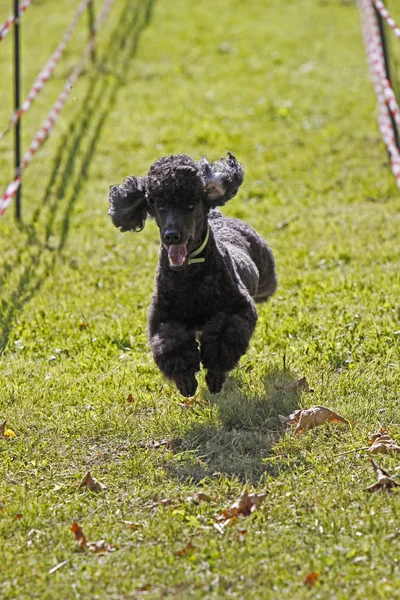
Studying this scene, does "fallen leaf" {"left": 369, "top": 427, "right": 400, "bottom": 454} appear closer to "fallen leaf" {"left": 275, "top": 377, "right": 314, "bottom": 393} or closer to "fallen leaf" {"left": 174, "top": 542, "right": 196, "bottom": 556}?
"fallen leaf" {"left": 275, "top": 377, "right": 314, "bottom": 393}

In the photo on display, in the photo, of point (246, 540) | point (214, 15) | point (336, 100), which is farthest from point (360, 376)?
point (214, 15)

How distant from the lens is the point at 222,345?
568 centimetres

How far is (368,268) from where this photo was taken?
8523mm

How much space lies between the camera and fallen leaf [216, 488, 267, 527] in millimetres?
4418

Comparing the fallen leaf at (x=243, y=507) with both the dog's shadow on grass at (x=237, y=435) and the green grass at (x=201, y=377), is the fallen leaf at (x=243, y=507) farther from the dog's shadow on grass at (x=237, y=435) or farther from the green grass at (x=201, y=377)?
the dog's shadow on grass at (x=237, y=435)

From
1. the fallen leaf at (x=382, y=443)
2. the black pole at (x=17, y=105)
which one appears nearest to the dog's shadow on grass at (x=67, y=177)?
the black pole at (x=17, y=105)

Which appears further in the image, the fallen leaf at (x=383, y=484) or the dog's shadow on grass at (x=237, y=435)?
the dog's shadow on grass at (x=237, y=435)

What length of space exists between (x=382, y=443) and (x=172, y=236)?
1.75 metres

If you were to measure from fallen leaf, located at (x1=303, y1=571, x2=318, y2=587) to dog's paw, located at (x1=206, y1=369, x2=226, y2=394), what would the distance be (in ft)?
6.78

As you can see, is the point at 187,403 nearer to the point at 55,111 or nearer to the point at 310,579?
the point at 310,579

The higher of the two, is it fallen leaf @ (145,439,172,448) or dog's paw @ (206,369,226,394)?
dog's paw @ (206,369,226,394)

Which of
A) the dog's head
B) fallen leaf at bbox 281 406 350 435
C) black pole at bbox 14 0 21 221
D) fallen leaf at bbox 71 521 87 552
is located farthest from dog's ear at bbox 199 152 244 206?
black pole at bbox 14 0 21 221

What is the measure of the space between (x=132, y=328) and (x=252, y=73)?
32.9 ft

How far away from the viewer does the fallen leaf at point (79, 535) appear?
419cm
